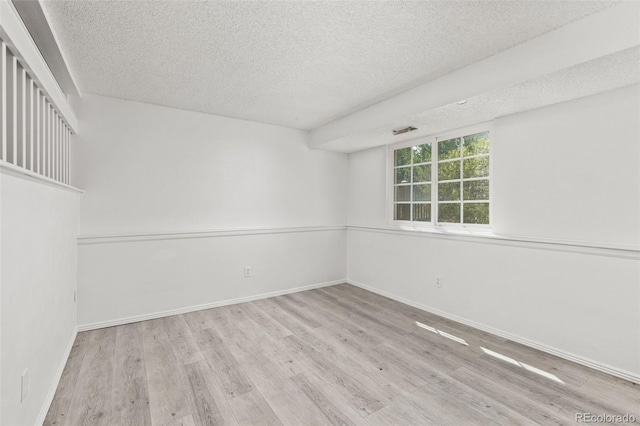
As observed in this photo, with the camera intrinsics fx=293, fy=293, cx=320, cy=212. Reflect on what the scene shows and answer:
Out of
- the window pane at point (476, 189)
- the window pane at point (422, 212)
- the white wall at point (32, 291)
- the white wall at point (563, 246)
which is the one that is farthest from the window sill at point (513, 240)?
the white wall at point (32, 291)

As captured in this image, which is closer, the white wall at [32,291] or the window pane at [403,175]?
the white wall at [32,291]

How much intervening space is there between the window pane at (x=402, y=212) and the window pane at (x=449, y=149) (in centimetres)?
80

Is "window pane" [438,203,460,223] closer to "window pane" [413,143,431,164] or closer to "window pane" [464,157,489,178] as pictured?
"window pane" [464,157,489,178]

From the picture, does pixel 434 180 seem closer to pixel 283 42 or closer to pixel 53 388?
pixel 283 42

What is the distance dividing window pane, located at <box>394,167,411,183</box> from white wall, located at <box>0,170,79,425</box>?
3642 millimetres

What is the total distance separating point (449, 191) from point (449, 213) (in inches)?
10.3

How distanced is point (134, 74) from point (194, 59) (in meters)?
0.69

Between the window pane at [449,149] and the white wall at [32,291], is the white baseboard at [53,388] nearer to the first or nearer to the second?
the white wall at [32,291]

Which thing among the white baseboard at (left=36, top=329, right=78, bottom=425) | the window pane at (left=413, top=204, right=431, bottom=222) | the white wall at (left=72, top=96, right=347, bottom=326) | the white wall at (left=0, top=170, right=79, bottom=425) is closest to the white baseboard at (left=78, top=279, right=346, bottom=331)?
the white wall at (left=72, top=96, right=347, bottom=326)

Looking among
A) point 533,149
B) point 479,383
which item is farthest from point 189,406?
point 533,149

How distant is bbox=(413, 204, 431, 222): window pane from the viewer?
3740 millimetres

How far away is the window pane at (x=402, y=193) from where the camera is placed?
158 inches

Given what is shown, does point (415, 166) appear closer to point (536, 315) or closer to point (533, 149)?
point (533, 149)

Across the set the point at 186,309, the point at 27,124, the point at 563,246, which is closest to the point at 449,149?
the point at 563,246
